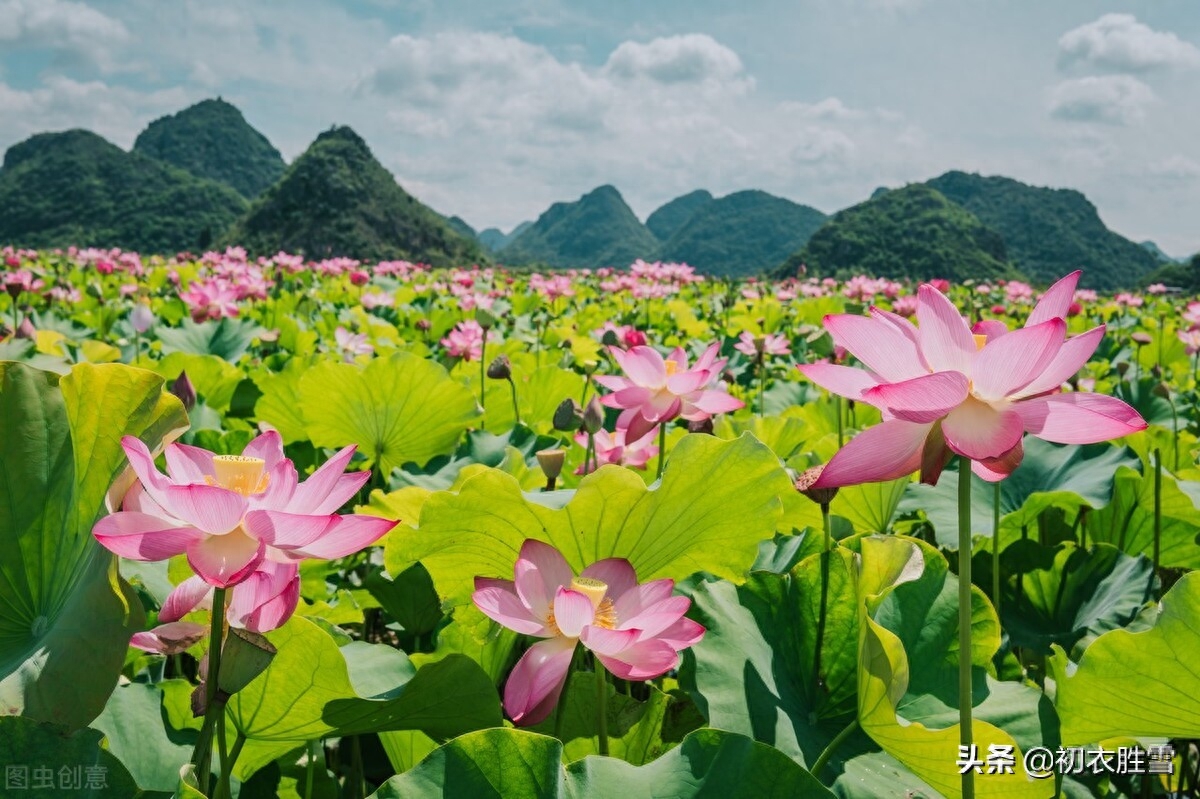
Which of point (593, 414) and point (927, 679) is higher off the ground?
point (593, 414)

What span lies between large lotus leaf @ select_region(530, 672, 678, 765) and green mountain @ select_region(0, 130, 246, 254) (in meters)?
48.4

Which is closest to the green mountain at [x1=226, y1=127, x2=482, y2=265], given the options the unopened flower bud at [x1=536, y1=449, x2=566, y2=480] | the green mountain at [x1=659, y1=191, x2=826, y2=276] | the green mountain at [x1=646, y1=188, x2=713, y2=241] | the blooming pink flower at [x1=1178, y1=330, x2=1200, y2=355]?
the blooming pink flower at [x1=1178, y1=330, x2=1200, y2=355]

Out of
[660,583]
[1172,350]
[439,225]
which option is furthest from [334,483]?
[439,225]

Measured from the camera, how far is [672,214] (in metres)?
156

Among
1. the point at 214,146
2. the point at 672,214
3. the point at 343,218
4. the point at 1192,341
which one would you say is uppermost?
the point at 672,214

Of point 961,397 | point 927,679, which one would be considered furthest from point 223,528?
point 927,679

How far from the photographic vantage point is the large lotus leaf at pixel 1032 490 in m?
1.24

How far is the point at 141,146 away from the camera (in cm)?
9081

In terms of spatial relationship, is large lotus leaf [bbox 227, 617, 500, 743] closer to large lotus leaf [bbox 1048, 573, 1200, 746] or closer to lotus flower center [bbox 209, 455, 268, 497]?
lotus flower center [bbox 209, 455, 268, 497]

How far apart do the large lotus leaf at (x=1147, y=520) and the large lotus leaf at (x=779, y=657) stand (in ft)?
2.33

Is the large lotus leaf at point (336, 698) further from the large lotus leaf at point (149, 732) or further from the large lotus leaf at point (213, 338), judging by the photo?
the large lotus leaf at point (213, 338)

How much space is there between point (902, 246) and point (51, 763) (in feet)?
143

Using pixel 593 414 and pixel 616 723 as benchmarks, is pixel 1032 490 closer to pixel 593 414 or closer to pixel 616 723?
pixel 593 414

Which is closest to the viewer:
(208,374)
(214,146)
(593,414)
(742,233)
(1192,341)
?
(593,414)
